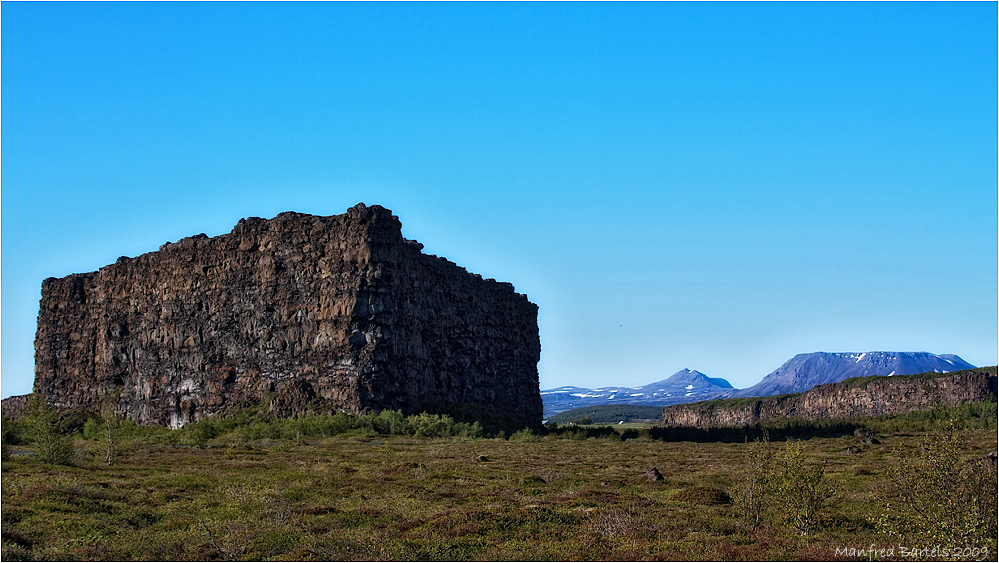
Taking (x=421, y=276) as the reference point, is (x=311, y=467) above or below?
below

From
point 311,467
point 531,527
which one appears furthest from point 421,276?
point 531,527

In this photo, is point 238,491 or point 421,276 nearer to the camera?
point 238,491

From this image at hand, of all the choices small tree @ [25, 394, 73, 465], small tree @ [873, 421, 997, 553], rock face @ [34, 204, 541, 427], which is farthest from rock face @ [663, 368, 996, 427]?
small tree @ [25, 394, 73, 465]

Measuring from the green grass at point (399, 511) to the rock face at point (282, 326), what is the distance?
21.8 meters

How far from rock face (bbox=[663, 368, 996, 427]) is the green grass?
65.3 metres

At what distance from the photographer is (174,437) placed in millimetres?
56938

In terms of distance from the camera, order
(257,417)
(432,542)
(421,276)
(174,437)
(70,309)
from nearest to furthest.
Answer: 1. (432,542)
2. (174,437)
3. (257,417)
4. (421,276)
5. (70,309)

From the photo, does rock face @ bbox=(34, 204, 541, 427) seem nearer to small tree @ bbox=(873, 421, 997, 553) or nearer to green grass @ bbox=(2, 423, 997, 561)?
green grass @ bbox=(2, 423, 997, 561)

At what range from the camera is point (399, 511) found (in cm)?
2266

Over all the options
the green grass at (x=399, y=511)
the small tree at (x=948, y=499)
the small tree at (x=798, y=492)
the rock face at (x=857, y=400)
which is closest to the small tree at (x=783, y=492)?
the small tree at (x=798, y=492)

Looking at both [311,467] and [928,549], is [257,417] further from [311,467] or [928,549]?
[928,549]

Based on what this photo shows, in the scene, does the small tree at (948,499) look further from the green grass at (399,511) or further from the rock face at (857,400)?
the rock face at (857,400)

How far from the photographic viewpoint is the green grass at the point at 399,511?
17516mm

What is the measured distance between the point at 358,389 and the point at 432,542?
135 ft
